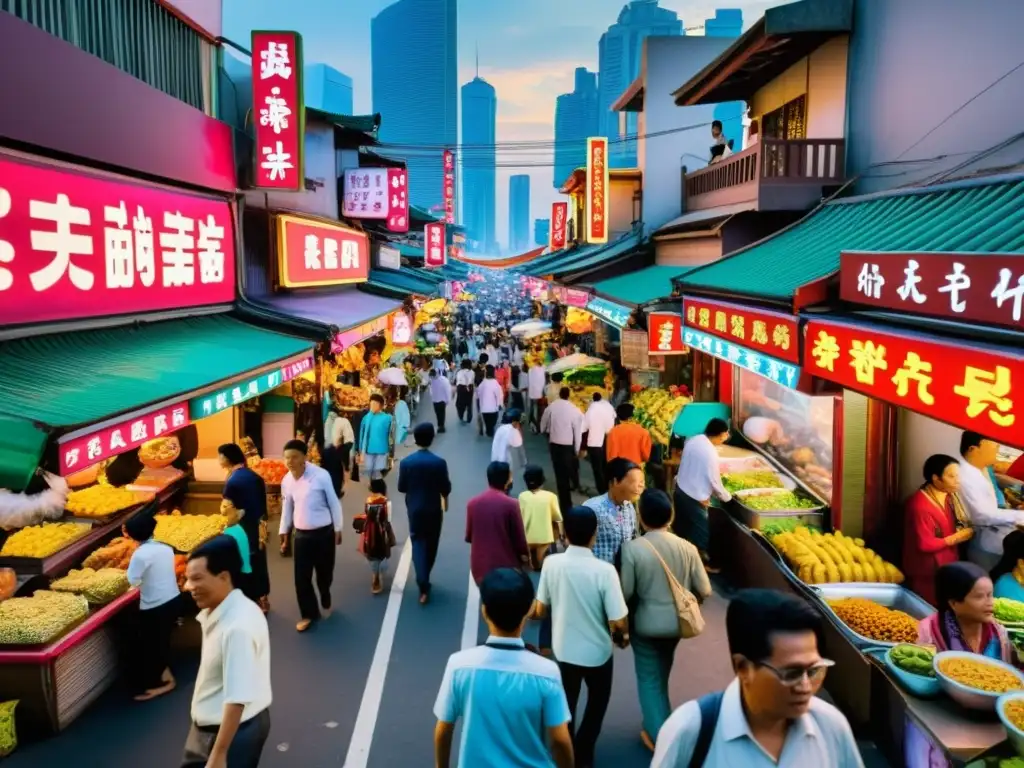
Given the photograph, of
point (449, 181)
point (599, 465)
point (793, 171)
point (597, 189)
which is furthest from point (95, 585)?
point (449, 181)

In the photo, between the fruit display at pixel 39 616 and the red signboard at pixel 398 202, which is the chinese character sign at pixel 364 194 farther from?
the fruit display at pixel 39 616

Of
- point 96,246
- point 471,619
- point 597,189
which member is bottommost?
point 471,619

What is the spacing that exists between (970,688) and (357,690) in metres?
4.61

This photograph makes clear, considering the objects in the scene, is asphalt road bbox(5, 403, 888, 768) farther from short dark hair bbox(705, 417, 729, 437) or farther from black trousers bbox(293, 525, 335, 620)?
short dark hair bbox(705, 417, 729, 437)

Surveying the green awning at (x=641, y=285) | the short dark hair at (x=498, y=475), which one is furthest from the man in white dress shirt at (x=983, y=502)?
the green awning at (x=641, y=285)

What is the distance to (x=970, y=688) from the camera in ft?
15.3

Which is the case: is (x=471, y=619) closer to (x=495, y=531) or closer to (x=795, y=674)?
(x=495, y=531)

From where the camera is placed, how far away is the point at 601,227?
77.3ft

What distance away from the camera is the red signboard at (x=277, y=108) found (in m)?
10.8

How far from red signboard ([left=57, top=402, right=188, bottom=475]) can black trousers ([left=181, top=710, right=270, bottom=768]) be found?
1.64 metres

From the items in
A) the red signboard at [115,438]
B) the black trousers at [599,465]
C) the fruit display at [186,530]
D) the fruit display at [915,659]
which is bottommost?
the black trousers at [599,465]

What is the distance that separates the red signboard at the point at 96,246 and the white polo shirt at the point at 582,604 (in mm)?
4598

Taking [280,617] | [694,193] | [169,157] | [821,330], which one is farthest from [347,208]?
[821,330]

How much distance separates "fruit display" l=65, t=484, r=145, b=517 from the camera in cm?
855
